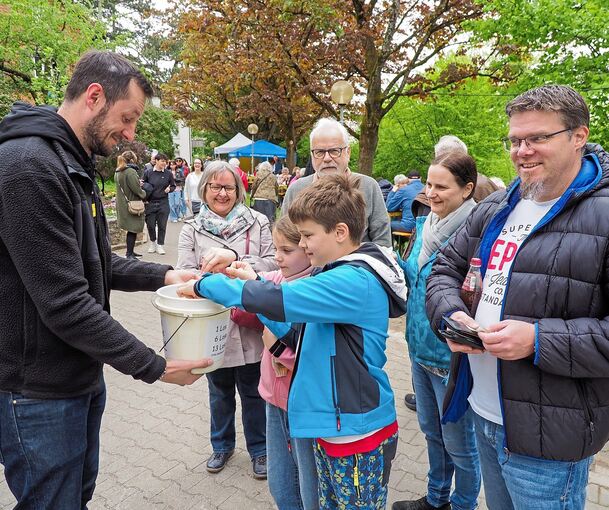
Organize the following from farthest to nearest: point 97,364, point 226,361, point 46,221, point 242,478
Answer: point 242,478, point 226,361, point 97,364, point 46,221

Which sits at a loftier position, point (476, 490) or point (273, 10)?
point (273, 10)

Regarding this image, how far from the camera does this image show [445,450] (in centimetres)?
269

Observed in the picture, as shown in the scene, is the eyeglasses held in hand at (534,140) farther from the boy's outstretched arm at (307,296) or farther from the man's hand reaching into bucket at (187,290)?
the man's hand reaching into bucket at (187,290)

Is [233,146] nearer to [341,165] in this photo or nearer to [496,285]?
[341,165]

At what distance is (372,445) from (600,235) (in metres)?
1.18

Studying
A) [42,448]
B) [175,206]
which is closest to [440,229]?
[42,448]

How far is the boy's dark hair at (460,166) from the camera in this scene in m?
2.60

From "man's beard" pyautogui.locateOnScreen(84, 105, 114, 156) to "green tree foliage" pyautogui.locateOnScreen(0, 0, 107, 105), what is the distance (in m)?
10.8

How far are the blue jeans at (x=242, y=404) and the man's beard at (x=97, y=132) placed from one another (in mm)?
1750

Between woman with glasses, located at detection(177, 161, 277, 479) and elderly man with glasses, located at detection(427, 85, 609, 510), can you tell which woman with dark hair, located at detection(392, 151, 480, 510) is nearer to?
elderly man with glasses, located at detection(427, 85, 609, 510)

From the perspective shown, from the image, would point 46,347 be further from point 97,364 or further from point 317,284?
point 317,284

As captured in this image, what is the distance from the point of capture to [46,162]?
1547 millimetres

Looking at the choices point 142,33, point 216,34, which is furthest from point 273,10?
point 142,33

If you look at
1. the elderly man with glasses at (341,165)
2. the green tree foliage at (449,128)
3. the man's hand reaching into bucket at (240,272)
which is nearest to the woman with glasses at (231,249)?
the elderly man with glasses at (341,165)
